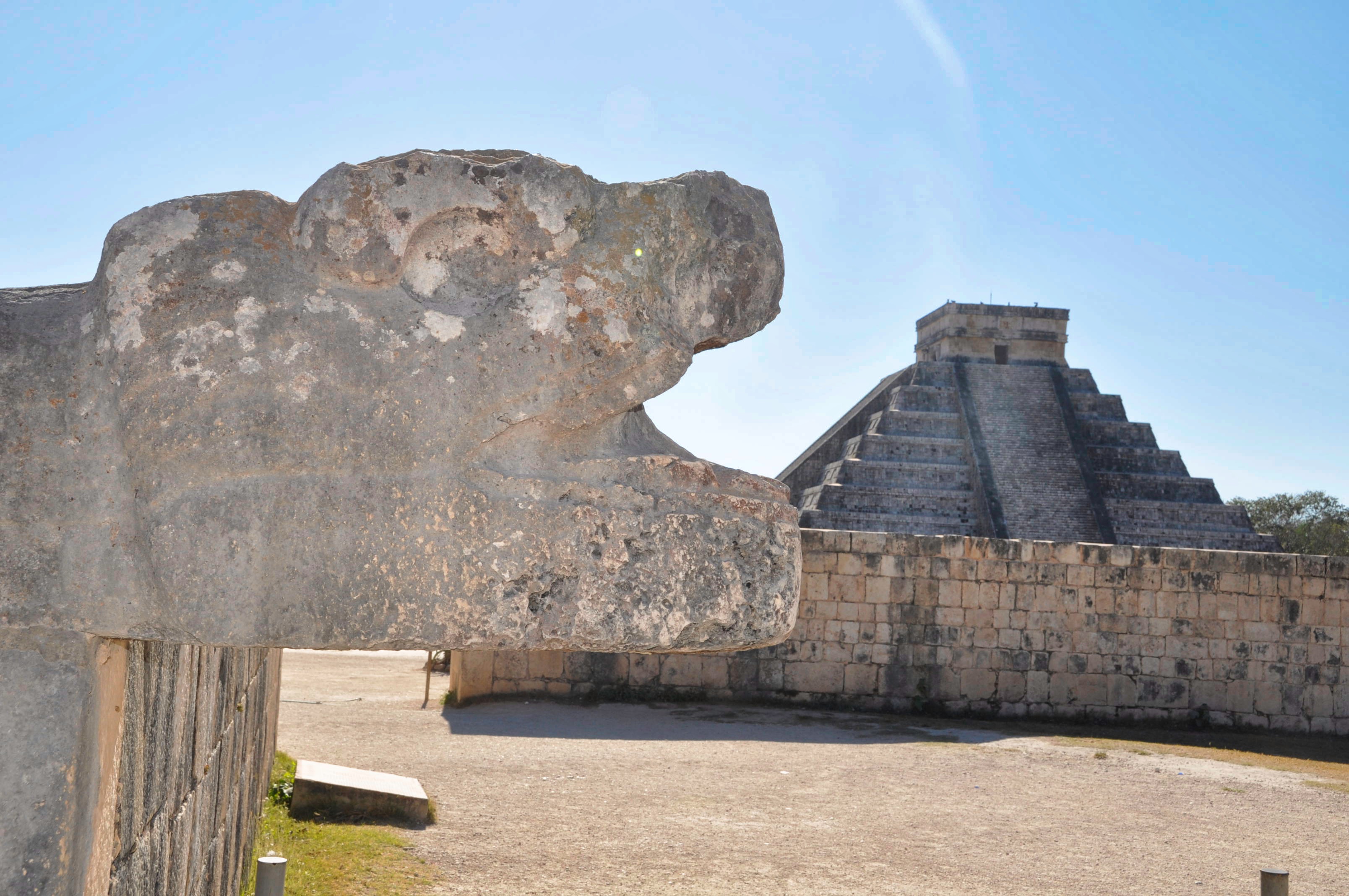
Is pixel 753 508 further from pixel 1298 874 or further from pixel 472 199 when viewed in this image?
pixel 1298 874

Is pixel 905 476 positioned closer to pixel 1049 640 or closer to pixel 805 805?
pixel 1049 640

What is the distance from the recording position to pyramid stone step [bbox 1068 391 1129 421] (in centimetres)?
3362

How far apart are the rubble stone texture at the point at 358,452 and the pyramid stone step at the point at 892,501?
26019 mm

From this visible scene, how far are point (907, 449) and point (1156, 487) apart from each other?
7044 mm

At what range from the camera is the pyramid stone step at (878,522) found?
87.8 ft

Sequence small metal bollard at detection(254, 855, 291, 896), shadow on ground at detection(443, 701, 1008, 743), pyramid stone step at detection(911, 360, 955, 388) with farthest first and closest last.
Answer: pyramid stone step at detection(911, 360, 955, 388) < shadow on ground at detection(443, 701, 1008, 743) < small metal bollard at detection(254, 855, 291, 896)

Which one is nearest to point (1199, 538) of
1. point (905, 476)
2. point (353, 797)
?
point (905, 476)

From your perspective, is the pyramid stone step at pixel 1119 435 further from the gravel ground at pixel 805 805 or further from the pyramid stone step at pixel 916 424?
the gravel ground at pixel 805 805

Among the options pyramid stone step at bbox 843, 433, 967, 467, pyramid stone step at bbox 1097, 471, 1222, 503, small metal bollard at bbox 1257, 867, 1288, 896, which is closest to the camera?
small metal bollard at bbox 1257, 867, 1288, 896

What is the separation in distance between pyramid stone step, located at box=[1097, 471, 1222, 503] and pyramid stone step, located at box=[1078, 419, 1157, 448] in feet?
5.40

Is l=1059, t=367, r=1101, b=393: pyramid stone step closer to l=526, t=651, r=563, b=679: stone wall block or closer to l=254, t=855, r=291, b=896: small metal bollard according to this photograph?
l=526, t=651, r=563, b=679: stone wall block

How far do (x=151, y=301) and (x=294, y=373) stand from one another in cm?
19

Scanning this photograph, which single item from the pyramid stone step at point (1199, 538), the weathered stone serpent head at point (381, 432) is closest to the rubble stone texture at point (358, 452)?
the weathered stone serpent head at point (381, 432)

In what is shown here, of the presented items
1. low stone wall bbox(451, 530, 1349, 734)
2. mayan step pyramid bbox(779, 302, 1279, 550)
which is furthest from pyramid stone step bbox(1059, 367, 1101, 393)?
low stone wall bbox(451, 530, 1349, 734)
